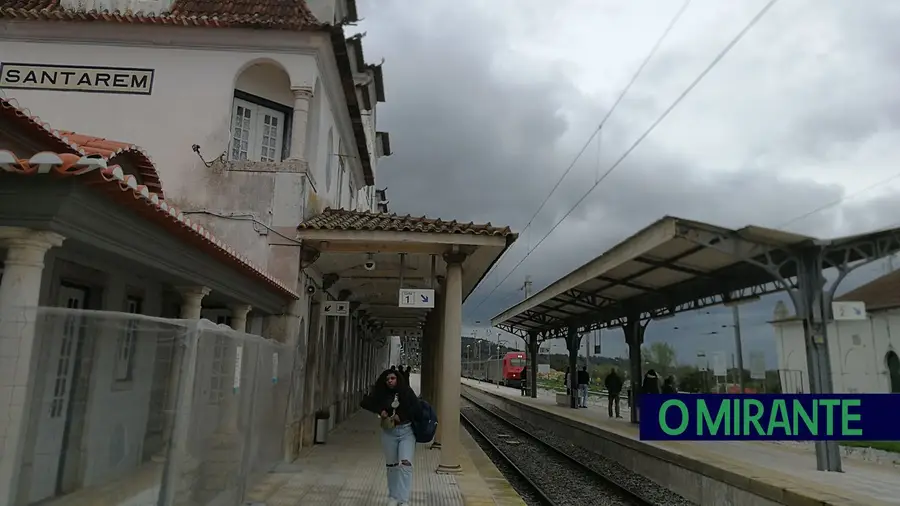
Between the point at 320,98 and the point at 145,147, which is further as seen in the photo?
the point at 320,98

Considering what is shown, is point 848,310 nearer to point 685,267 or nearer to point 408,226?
point 685,267

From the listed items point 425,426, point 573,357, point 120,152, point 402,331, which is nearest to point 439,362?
point 425,426

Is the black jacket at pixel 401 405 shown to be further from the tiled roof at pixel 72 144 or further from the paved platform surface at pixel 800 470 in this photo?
the paved platform surface at pixel 800 470

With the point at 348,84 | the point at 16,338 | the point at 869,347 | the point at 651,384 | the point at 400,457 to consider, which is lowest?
the point at 400,457

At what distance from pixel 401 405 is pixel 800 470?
23.7 feet

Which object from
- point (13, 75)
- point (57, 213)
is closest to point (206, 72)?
point (13, 75)

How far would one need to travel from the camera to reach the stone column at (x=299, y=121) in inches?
411

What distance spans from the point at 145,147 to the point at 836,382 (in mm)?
27595

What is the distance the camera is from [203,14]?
11461 millimetres

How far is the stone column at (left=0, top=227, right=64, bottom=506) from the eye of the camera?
318cm

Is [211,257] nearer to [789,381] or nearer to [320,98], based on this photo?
[320,98]

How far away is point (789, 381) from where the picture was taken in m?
22.2

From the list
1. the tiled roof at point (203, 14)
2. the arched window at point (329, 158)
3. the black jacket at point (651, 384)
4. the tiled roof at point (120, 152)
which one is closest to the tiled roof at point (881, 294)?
the black jacket at point (651, 384)

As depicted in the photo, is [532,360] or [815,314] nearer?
[815,314]
